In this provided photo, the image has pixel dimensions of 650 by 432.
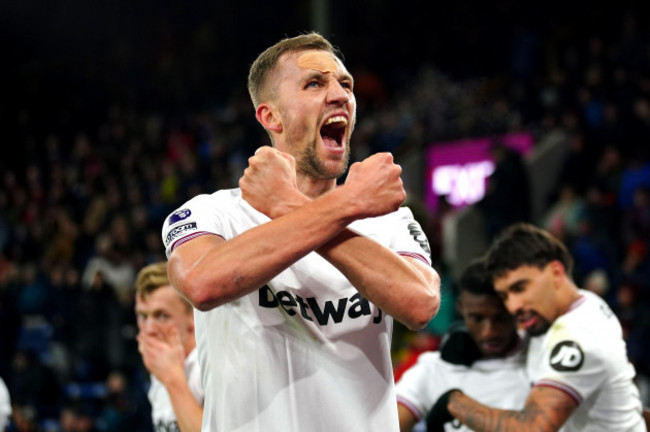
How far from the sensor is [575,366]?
151 inches

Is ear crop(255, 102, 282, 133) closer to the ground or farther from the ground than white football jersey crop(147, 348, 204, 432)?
farther from the ground

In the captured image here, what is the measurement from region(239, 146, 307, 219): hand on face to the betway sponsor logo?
278mm

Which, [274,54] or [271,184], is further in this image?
[274,54]

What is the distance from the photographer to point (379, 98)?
15.4 m

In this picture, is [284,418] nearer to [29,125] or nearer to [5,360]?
[5,360]

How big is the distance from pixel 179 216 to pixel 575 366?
6.23ft

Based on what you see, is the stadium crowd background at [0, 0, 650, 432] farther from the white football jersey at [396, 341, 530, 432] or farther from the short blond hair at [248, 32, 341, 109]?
the short blond hair at [248, 32, 341, 109]

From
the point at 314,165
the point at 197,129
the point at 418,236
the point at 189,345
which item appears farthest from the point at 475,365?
the point at 197,129

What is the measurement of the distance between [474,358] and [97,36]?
17810mm

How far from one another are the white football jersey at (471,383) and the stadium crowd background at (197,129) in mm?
3532

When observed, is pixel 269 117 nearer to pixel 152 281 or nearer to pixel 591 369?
pixel 152 281

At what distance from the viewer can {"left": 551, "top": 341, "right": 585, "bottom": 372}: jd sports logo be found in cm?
383

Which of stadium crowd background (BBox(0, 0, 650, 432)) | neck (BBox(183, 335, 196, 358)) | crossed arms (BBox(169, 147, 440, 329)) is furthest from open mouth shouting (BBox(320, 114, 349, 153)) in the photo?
stadium crowd background (BBox(0, 0, 650, 432))

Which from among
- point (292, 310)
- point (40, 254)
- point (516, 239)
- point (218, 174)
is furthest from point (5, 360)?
point (292, 310)
